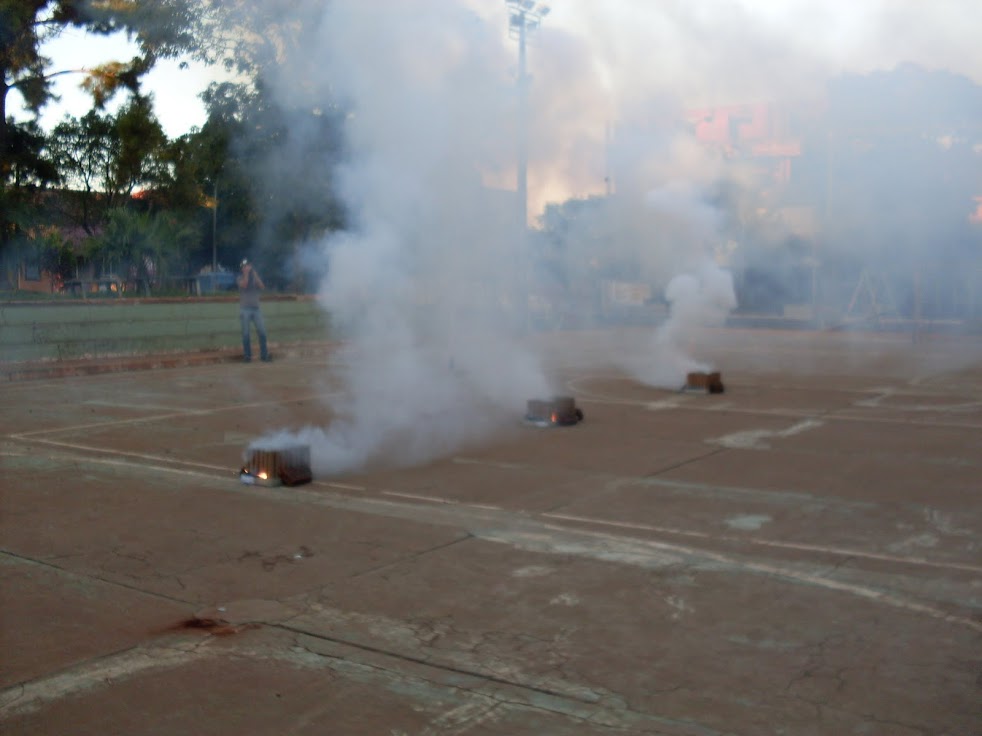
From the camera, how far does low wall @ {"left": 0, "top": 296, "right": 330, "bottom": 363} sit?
1717 centimetres

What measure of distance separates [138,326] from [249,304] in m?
2.48

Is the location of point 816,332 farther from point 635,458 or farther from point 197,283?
point 635,458

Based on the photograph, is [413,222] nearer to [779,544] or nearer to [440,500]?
[440,500]

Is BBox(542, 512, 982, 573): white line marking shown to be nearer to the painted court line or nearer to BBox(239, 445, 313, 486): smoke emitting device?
the painted court line

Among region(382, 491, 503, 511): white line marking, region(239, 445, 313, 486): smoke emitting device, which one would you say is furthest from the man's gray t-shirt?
region(382, 491, 503, 511): white line marking

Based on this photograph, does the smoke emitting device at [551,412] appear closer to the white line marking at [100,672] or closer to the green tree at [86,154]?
the white line marking at [100,672]

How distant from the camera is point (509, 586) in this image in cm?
535

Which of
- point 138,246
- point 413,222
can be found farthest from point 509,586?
point 138,246

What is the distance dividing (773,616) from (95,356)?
1634 centimetres

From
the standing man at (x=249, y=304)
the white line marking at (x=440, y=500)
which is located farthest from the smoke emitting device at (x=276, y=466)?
the standing man at (x=249, y=304)

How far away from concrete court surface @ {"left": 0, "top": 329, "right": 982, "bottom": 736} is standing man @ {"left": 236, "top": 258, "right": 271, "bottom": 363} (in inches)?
308

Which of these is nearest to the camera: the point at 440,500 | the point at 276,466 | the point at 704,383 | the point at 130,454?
the point at 440,500

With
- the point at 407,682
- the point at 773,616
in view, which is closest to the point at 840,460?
the point at 773,616

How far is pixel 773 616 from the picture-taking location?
15.9 feet
